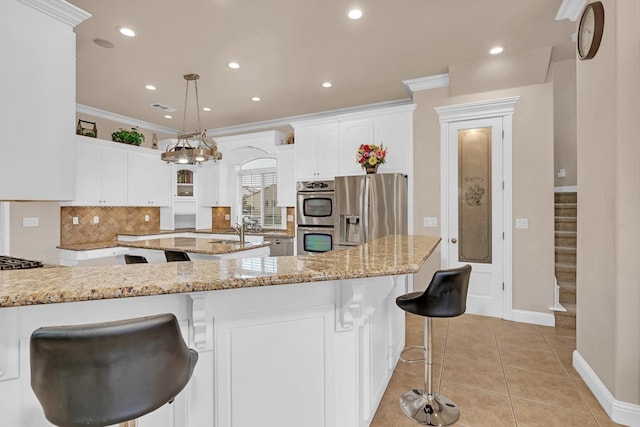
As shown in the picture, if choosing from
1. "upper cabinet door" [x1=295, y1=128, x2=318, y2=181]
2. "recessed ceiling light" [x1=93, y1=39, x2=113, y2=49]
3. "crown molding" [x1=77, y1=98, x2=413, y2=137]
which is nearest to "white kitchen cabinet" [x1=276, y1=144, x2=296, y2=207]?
"upper cabinet door" [x1=295, y1=128, x2=318, y2=181]

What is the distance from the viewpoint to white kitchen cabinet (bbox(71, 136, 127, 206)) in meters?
4.65

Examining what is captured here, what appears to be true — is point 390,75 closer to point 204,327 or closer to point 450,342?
point 450,342

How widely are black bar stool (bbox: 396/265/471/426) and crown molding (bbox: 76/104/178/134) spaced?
5.49m

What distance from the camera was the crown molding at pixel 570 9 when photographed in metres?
2.46

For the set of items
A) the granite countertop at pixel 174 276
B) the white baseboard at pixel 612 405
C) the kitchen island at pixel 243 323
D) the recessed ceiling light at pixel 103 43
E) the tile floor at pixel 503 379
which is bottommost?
the tile floor at pixel 503 379

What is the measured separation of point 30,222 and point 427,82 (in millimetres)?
5495

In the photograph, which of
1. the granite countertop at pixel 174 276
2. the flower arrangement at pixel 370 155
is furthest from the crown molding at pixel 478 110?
the granite countertop at pixel 174 276

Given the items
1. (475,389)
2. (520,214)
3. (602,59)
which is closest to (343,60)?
(602,59)

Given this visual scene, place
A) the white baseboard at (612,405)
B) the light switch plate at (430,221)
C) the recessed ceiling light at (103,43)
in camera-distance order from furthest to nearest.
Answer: the light switch plate at (430,221), the recessed ceiling light at (103,43), the white baseboard at (612,405)

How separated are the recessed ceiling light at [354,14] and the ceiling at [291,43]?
45 millimetres

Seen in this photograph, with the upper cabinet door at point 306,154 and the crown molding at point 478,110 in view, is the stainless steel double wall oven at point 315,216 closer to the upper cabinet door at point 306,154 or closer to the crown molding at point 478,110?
the upper cabinet door at point 306,154

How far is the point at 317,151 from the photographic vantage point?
481 cm

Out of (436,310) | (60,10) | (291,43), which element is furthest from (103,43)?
(436,310)

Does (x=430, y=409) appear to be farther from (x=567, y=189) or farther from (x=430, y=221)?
(x=567, y=189)
